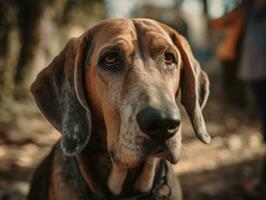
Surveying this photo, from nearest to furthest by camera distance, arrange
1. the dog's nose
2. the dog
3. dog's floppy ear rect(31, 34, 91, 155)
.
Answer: the dog's nose < the dog < dog's floppy ear rect(31, 34, 91, 155)

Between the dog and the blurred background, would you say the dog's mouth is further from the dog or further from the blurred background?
the blurred background

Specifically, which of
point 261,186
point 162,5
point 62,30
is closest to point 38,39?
point 62,30

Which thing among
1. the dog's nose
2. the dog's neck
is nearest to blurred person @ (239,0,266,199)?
the dog's neck

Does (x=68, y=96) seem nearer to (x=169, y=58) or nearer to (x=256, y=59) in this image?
(x=169, y=58)

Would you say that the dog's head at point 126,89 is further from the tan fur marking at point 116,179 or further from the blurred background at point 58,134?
the blurred background at point 58,134

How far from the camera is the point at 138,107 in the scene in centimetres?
296

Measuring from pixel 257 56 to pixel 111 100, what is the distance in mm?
2886

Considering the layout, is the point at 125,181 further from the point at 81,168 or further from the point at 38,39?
the point at 38,39

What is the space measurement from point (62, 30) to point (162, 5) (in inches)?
1063

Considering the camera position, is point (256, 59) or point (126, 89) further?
point (256, 59)

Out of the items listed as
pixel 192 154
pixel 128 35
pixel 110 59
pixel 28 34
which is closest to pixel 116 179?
pixel 110 59

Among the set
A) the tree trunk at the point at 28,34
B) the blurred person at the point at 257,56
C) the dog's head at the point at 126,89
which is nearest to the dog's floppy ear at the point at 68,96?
the dog's head at the point at 126,89

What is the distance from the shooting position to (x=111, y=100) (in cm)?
325

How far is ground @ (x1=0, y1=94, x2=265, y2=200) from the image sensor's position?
6093mm
